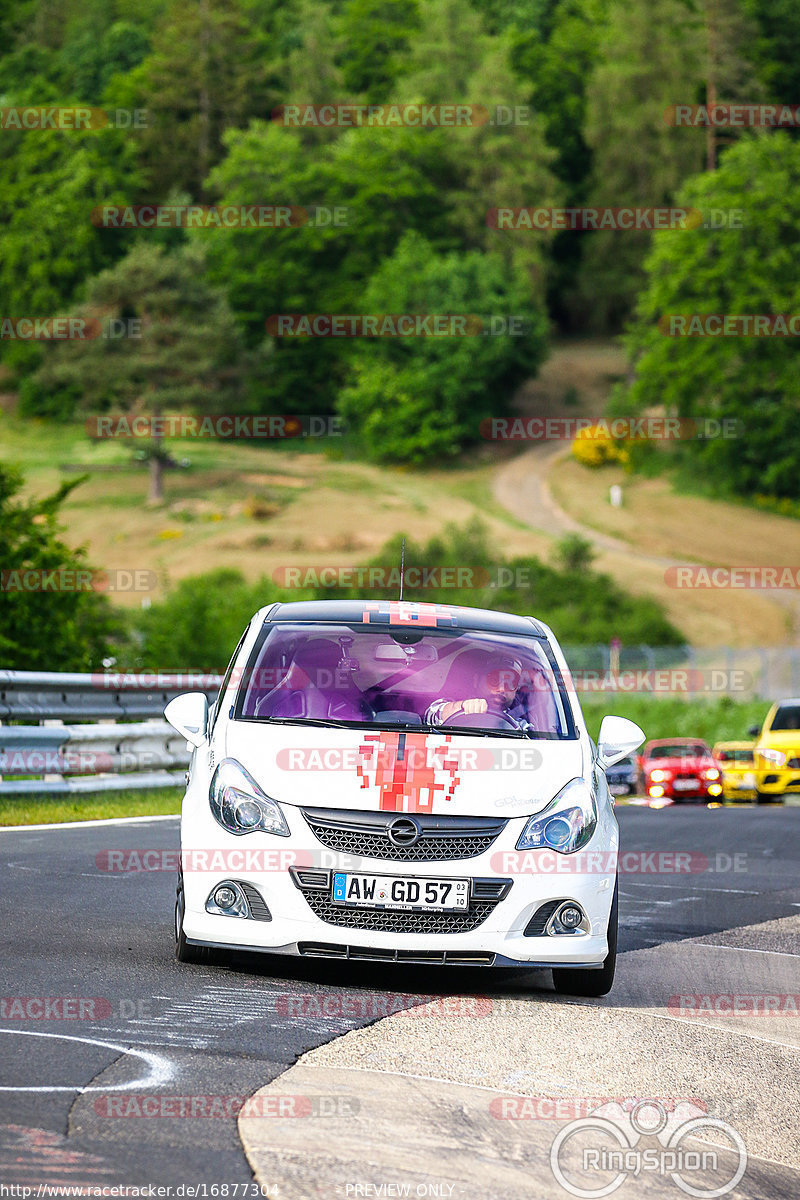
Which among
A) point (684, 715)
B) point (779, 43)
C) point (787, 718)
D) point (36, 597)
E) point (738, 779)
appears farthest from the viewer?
point (779, 43)

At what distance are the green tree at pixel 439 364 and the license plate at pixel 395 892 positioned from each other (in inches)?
3580

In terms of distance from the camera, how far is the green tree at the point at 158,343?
94.9 metres

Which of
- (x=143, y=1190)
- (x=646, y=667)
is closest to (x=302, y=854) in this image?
(x=143, y=1190)

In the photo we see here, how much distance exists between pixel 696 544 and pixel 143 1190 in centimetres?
8197

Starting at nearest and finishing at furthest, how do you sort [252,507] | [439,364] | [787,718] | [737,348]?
[787,718], [737,348], [252,507], [439,364]

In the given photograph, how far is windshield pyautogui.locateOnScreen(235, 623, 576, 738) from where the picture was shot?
7.99 m

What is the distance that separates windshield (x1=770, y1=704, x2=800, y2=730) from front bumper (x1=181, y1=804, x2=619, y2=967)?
20494 millimetres

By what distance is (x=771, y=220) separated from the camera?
297ft

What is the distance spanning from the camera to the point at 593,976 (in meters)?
7.45

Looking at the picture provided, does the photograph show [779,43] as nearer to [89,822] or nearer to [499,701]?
[89,822]

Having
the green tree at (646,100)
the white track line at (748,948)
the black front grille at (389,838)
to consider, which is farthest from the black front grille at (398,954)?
the green tree at (646,100)

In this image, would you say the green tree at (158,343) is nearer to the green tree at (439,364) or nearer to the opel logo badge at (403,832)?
the green tree at (439,364)

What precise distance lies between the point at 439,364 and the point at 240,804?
9381cm

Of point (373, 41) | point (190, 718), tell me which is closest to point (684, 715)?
point (190, 718)
